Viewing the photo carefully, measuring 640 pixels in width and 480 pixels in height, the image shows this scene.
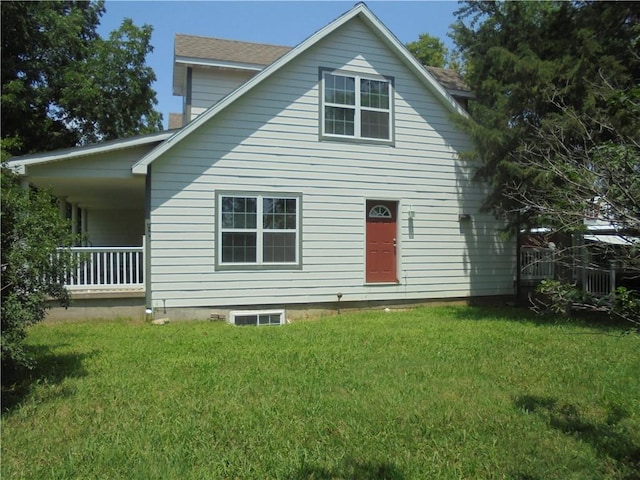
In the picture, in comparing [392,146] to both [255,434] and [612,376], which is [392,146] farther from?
[255,434]

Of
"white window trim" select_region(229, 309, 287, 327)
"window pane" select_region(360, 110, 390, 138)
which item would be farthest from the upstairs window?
"white window trim" select_region(229, 309, 287, 327)

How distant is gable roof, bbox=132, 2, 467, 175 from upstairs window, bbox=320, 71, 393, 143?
0.72 m

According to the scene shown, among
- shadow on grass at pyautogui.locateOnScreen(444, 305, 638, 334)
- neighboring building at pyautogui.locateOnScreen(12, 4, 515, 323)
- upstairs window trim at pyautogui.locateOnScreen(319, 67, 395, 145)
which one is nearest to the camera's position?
shadow on grass at pyautogui.locateOnScreen(444, 305, 638, 334)

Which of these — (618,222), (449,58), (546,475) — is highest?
(449,58)

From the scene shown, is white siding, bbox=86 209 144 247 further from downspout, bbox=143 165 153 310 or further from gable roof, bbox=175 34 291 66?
downspout, bbox=143 165 153 310

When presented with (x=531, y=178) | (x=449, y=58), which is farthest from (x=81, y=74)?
(x=449, y=58)

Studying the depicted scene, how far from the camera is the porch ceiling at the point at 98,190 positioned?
10.4 metres

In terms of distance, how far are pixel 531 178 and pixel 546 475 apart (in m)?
7.12

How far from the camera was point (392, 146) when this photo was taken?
11406 millimetres

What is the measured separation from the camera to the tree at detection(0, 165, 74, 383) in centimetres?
434

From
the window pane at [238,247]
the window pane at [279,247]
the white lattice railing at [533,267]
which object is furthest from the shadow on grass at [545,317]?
the window pane at [238,247]

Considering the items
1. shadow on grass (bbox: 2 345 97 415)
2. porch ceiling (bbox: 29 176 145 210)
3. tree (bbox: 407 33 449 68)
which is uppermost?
tree (bbox: 407 33 449 68)

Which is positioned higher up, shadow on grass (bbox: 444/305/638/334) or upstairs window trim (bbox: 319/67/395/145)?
upstairs window trim (bbox: 319/67/395/145)

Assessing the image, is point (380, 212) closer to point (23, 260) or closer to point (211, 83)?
point (211, 83)
